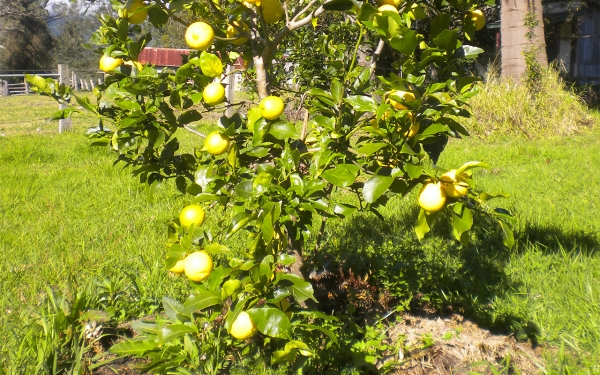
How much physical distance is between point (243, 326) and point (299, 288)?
0.18 metres

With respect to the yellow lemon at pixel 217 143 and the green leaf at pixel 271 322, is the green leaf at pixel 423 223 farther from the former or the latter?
the yellow lemon at pixel 217 143

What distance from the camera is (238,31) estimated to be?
5.70 ft

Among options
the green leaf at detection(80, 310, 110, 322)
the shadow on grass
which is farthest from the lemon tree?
the shadow on grass

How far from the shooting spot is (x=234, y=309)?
138 cm

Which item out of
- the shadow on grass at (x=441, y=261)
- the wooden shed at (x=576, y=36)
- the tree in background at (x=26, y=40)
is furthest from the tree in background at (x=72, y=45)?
the shadow on grass at (x=441, y=261)

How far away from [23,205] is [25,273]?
5.07 feet

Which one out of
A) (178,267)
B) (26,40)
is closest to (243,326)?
(178,267)

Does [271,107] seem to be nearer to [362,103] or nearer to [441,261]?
[362,103]

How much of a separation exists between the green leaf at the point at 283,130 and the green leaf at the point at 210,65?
23cm

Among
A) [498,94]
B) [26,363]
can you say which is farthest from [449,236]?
[498,94]

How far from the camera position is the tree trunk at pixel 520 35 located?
8.31 m

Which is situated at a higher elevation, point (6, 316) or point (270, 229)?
point (270, 229)

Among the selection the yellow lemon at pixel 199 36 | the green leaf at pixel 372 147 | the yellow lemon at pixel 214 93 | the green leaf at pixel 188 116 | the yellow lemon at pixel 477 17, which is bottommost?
the green leaf at pixel 372 147

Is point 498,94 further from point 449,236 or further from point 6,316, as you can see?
point 6,316
